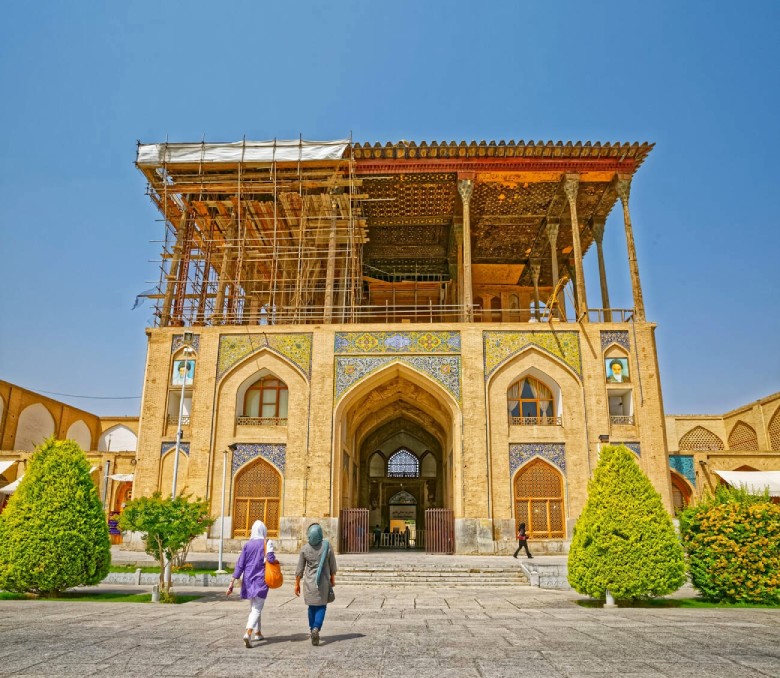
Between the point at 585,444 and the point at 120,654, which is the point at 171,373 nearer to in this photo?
the point at 585,444

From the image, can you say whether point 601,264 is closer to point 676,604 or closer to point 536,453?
point 536,453

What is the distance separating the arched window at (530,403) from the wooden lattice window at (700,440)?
14795 mm

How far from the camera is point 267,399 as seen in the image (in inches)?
750

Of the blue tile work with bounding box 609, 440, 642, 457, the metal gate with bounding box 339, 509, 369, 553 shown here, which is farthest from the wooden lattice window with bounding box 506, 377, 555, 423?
the metal gate with bounding box 339, 509, 369, 553

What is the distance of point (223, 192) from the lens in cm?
2061

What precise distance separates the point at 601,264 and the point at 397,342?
8013mm

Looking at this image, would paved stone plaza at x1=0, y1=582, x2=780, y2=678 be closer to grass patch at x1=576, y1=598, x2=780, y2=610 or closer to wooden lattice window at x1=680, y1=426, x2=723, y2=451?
grass patch at x1=576, y1=598, x2=780, y2=610

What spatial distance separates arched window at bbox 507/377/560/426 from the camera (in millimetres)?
18344

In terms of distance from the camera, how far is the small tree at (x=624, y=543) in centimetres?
916

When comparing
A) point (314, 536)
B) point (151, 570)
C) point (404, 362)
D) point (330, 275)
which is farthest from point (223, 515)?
point (314, 536)

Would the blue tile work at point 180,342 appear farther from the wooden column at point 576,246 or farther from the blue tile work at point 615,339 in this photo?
the blue tile work at point 615,339

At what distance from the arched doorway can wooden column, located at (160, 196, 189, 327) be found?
20.9 ft

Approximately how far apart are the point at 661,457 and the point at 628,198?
26.6 ft

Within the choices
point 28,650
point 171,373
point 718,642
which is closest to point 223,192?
point 171,373
